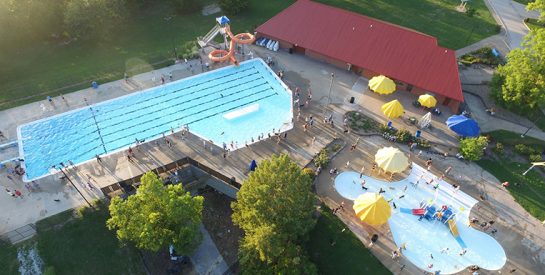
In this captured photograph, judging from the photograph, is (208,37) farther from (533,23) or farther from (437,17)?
(533,23)

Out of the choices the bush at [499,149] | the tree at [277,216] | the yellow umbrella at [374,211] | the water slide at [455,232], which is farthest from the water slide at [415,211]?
the bush at [499,149]

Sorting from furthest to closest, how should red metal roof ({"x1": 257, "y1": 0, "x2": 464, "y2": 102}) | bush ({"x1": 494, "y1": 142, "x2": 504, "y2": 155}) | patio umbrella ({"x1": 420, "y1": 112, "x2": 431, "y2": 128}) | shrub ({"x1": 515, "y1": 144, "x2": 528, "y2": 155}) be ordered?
red metal roof ({"x1": 257, "y1": 0, "x2": 464, "y2": 102}), patio umbrella ({"x1": 420, "y1": 112, "x2": 431, "y2": 128}), shrub ({"x1": 515, "y1": 144, "x2": 528, "y2": 155}), bush ({"x1": 494, "y1": 142, "x2": 504, "y2": 155})

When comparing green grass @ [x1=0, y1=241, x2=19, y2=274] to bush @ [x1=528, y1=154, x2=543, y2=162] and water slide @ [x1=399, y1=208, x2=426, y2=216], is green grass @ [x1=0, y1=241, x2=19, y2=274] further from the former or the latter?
bush @ [x1=528, y1=154, x2=543, y2=162]

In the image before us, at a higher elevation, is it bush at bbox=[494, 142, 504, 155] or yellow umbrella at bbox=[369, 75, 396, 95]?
yellow umbrella at bbox=[369, 75, 396, 95]

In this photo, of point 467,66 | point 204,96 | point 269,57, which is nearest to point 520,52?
point 467,66

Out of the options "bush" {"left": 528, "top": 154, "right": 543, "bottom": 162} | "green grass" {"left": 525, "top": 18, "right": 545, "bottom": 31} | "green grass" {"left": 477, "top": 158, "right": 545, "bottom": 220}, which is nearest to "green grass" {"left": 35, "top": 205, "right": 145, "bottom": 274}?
"green grass" {"left": 477, "top": 158, "right": 545, "bottom": 220}

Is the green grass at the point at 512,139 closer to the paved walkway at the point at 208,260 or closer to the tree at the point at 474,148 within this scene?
the tree at the point at 474,148
